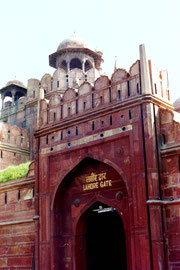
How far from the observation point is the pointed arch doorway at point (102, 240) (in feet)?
51.4

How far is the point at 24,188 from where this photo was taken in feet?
57.9

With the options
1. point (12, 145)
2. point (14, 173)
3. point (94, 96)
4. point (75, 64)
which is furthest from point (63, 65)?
point (94, 96)

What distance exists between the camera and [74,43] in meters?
28.1

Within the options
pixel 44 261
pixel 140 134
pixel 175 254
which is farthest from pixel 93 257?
pixel 140 134

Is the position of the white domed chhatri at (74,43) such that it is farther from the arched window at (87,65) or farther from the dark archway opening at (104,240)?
the dark archway opening at (104,240)

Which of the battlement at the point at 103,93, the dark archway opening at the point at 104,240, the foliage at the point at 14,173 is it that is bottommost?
the dark archway opening at the point at 104,240

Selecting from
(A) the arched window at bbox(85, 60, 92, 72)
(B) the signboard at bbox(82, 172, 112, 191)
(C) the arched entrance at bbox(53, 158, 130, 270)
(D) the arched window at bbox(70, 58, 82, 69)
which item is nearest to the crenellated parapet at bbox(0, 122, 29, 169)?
(D) the arched window at bbox(70, 58, 82, 69)

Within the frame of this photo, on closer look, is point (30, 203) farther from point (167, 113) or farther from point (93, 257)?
point (167, 113)

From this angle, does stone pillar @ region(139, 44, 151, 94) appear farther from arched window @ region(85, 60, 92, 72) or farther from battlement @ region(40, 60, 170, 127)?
arched window @ region(85, 60, 92, 72)

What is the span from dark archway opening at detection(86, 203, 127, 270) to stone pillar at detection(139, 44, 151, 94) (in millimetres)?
4564

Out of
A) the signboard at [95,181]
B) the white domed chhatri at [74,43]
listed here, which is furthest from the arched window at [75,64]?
the signboard at [95,181]

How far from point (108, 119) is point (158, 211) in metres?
3.96

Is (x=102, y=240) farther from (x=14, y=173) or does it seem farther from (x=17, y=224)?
(x=14, y=173)

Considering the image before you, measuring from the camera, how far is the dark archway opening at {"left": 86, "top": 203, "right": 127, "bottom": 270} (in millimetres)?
16047
